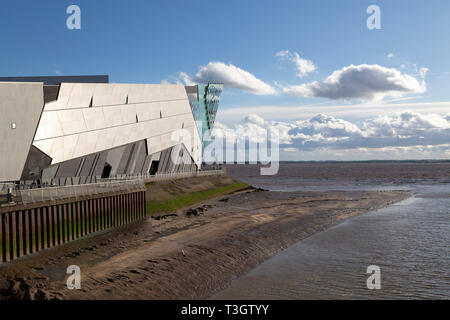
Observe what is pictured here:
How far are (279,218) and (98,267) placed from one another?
18880 millimetres

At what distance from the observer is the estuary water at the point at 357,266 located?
15.8 m

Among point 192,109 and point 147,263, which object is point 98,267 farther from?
point 192,109

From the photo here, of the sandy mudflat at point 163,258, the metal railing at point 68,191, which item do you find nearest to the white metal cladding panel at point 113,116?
the metal railing at point 68,191

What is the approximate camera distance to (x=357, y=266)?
1931 cm

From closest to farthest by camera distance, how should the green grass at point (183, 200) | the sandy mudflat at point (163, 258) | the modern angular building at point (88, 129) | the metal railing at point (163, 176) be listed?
the sandy mudflat at point (163, 258), the modern angular building at point (88, 129), the green grass at point (183, 200), the metal railing at point (163, 176)

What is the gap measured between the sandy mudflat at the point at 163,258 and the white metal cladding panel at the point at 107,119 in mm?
9974

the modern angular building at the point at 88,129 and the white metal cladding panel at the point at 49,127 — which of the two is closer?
the modern angular building at the point at 88,129

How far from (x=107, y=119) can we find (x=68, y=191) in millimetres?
16405

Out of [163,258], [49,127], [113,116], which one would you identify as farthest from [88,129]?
[163,258]

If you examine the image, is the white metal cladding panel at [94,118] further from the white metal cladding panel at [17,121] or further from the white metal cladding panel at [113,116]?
the white metal cladding panel at [17,121]

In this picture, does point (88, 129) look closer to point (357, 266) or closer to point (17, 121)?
point (17, 121)

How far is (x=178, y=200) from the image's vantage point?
41.1 metres
